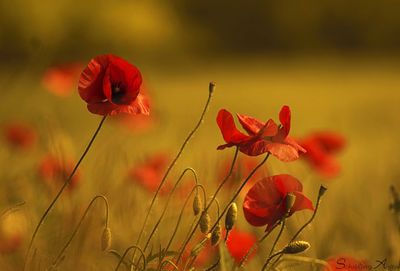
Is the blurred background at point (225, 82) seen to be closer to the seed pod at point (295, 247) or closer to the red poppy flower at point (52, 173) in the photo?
the red poppy flower at point (52, 173)

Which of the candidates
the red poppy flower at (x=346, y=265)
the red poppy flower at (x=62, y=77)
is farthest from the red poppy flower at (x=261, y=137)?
the red poppy flower at (x=62, y=77)

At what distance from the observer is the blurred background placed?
1.39 m

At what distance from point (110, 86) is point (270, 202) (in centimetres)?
15

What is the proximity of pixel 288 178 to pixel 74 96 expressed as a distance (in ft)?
9.94

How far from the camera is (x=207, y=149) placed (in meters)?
2.52

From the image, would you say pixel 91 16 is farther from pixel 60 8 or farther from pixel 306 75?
pixel 306 75

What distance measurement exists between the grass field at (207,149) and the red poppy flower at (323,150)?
0.07 m

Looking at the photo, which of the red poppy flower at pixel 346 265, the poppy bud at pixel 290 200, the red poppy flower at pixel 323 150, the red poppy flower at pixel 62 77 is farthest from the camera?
the red poppy flower at pixel 62 77

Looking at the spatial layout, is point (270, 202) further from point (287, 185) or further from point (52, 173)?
point (52, 173)

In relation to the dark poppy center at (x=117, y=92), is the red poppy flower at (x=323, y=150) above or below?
above

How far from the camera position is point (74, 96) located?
363 cm

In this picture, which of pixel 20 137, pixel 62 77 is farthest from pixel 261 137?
pixel 62 77

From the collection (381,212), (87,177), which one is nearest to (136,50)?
(87,177)

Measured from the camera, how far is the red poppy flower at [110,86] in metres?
0.65
